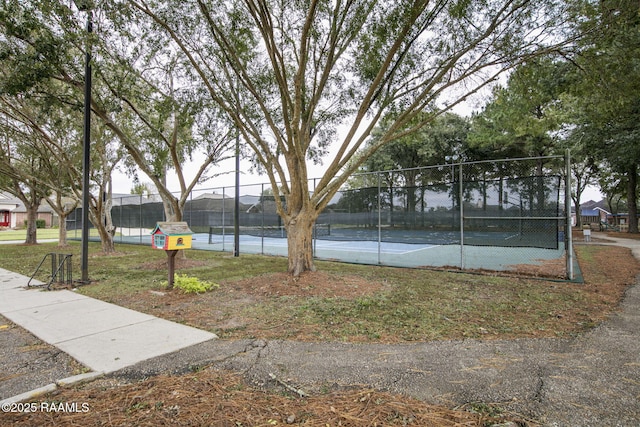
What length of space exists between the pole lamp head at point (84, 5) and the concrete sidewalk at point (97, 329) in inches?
192

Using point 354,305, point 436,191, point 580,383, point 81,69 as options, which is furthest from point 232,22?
point 580,383

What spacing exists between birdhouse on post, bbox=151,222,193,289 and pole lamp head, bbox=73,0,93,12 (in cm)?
385

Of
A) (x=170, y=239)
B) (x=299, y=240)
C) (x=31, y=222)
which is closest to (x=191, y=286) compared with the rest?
(x=170, y=239)

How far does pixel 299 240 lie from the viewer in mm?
6352

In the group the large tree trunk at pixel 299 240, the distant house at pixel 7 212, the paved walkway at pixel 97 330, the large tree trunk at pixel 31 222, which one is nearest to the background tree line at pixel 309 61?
the large tree trunk at pixel 299 240

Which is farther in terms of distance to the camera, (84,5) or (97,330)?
(84,5)

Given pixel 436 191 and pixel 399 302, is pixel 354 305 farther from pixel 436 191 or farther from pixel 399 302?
pixel 436 191

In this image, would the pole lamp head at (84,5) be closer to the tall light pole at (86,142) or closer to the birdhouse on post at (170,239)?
the tall light pole at (86,142)

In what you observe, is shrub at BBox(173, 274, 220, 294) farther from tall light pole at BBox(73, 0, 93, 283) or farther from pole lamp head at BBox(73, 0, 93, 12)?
pole lamp head at BBox(73, 0, 93, 12)

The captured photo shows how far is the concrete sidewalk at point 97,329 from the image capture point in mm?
2971

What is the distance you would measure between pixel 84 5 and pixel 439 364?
24.4ft

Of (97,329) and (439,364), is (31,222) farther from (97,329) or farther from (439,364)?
(439,364)

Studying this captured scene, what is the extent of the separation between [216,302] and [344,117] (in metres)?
5.26

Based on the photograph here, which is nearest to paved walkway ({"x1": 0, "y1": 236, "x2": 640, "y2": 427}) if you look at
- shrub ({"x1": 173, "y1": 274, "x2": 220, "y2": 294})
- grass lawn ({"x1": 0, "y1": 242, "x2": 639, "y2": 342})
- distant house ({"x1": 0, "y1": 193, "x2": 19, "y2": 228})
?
grass lawn ({"x1": 0, "y1": 242, "x2": 639, "y2": 342})
